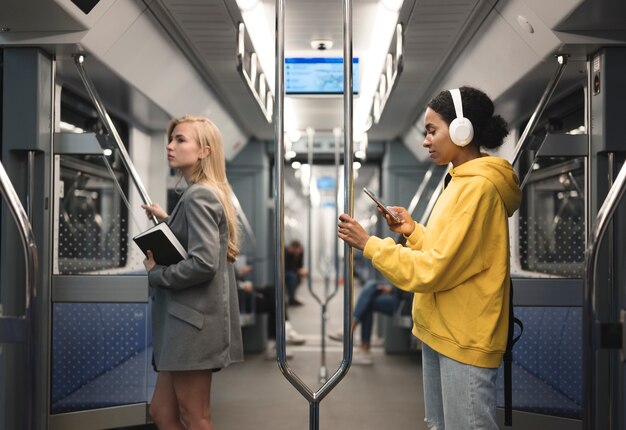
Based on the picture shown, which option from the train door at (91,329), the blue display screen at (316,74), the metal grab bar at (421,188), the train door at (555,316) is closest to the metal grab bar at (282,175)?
the train door at (555,316)

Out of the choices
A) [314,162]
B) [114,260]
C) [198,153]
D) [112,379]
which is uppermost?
[314,162]

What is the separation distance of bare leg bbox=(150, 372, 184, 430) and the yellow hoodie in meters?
1.12

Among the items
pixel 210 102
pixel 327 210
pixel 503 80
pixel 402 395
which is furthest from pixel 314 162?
pixel 327 210

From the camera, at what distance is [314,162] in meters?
8.50

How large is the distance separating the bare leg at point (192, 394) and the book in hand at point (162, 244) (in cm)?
43

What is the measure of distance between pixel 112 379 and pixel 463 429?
2.70 meters

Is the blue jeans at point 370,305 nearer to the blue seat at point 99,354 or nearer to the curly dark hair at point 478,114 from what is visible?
the blue seat at point 99,354

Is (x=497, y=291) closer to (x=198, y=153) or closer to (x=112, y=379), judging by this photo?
(x=198, y=153)

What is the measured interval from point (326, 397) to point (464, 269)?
3683 mm

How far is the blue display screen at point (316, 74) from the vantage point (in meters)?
4.60

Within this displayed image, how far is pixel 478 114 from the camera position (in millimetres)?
1985

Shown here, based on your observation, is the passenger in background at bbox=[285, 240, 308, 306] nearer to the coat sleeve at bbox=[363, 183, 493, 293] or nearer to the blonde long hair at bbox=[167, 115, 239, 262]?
the blonde long hair at bbox=[167, 115, 239, 262]

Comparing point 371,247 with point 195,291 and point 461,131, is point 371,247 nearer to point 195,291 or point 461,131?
point 461,131

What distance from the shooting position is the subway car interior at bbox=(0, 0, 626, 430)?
2.90 metres
